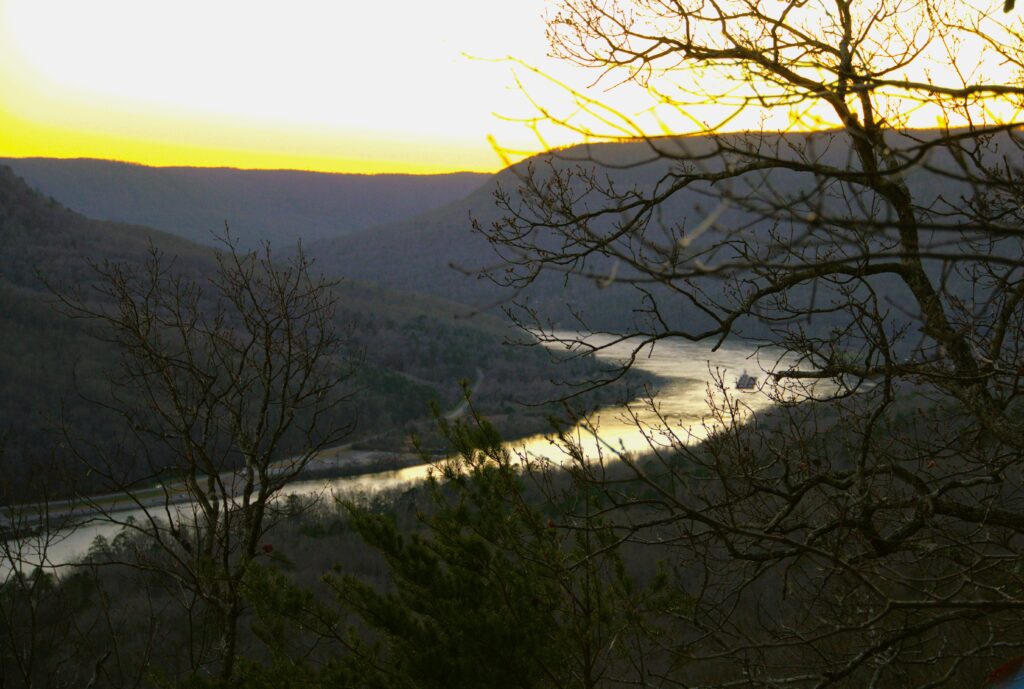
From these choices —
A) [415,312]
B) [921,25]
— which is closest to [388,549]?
[921,25]

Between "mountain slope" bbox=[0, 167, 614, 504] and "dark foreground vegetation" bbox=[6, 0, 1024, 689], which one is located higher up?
"dark foreground vegetation" bbox=[6, 0, 1024, 689]

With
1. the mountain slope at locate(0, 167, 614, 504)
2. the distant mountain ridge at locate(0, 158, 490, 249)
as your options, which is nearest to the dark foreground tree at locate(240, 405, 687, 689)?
the mountain slope at locate(0, 167, 614, 504)

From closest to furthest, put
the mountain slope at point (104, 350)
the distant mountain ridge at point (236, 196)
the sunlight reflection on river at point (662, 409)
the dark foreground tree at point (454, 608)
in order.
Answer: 1. the dark foreground tree at point (454, 608)
2. the sunlight reflection on river at point (662, 409)
3. the mountain slope at point (104, 350)
4. the distant mountain ridge at point (236, 196)

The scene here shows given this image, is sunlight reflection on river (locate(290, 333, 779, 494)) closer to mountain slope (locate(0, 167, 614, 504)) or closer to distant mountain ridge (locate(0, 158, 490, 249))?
mountain slope (locate(0, 167, 614, 504))

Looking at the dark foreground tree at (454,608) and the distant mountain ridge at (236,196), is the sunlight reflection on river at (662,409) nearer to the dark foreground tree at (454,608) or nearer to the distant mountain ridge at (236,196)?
the dark foreground tree at (454,608)

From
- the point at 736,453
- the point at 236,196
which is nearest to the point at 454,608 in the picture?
the point at 736,453

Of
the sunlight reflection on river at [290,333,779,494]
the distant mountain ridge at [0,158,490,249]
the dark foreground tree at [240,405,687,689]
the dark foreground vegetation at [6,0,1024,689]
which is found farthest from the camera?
the distant mountain ridge at [0,158,490,249]

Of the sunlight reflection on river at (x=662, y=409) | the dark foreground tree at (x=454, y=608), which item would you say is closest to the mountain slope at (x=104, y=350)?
the sunlight reflection on river at (x=662, y=409)

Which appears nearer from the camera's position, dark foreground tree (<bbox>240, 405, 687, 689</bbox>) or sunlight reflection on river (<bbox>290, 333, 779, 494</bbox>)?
dark foreground tree (<bbox>240, 405, 687, 689</bbox>)

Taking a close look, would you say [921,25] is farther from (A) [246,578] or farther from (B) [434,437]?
(B) [434,437]

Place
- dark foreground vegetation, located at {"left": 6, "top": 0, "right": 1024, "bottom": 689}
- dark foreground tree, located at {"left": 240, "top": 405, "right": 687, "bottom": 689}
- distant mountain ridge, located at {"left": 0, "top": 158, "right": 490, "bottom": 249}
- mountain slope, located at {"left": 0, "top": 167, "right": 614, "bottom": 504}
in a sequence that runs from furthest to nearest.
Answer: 1. distant mountain ridge, located at {"left": 0, "top": 158, "right": 490, "bottom": 249}
2. mountain slope, located at {"left": 0, "top": 167, "right": 614, "bottom": 504}
3. dark foreground tree, located at {"left": 240, "top": 405, "right": 687, "bottom": 689}
4. dark foreground vegetation, located at {"left": 6, "top": 0, "right": 1024, "bottom": 689}
